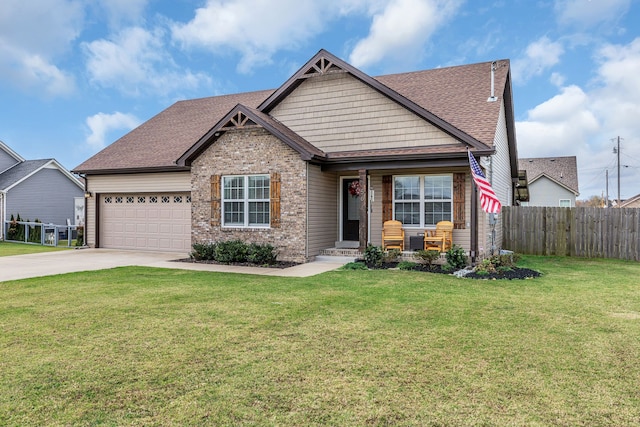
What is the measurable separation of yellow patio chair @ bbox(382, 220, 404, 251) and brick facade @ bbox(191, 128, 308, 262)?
2.46 metres

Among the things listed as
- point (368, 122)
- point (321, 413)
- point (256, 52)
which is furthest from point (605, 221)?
point (256, 52)

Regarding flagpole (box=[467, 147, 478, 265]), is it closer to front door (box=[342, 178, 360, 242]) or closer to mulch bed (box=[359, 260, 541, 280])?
mulch bed (box=[359, 260, 541, 280])

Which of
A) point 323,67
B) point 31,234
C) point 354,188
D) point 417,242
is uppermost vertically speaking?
point 323,67

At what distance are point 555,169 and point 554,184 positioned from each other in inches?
114

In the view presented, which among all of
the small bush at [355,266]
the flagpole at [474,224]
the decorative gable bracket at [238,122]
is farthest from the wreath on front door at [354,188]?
the flagpole at [474,224]

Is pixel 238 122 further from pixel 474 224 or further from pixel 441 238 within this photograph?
pixel 474 224

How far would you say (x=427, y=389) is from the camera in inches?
147

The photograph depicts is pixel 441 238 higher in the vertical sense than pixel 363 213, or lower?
lower

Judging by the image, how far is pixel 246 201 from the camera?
13906 mm

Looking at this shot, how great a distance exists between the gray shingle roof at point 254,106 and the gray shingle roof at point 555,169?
81.8 feet

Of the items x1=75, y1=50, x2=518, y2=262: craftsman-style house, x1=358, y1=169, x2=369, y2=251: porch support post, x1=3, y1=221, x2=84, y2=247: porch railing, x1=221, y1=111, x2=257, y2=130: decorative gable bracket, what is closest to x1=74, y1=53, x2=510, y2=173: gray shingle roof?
x1=75, y1=50, x2=518, y2=262: craftsman-style house

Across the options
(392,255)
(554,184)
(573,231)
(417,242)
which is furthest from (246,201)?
(554,184)

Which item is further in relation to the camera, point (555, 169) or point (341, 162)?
point (555, 169)

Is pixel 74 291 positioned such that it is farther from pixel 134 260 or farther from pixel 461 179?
pixel 461 179
